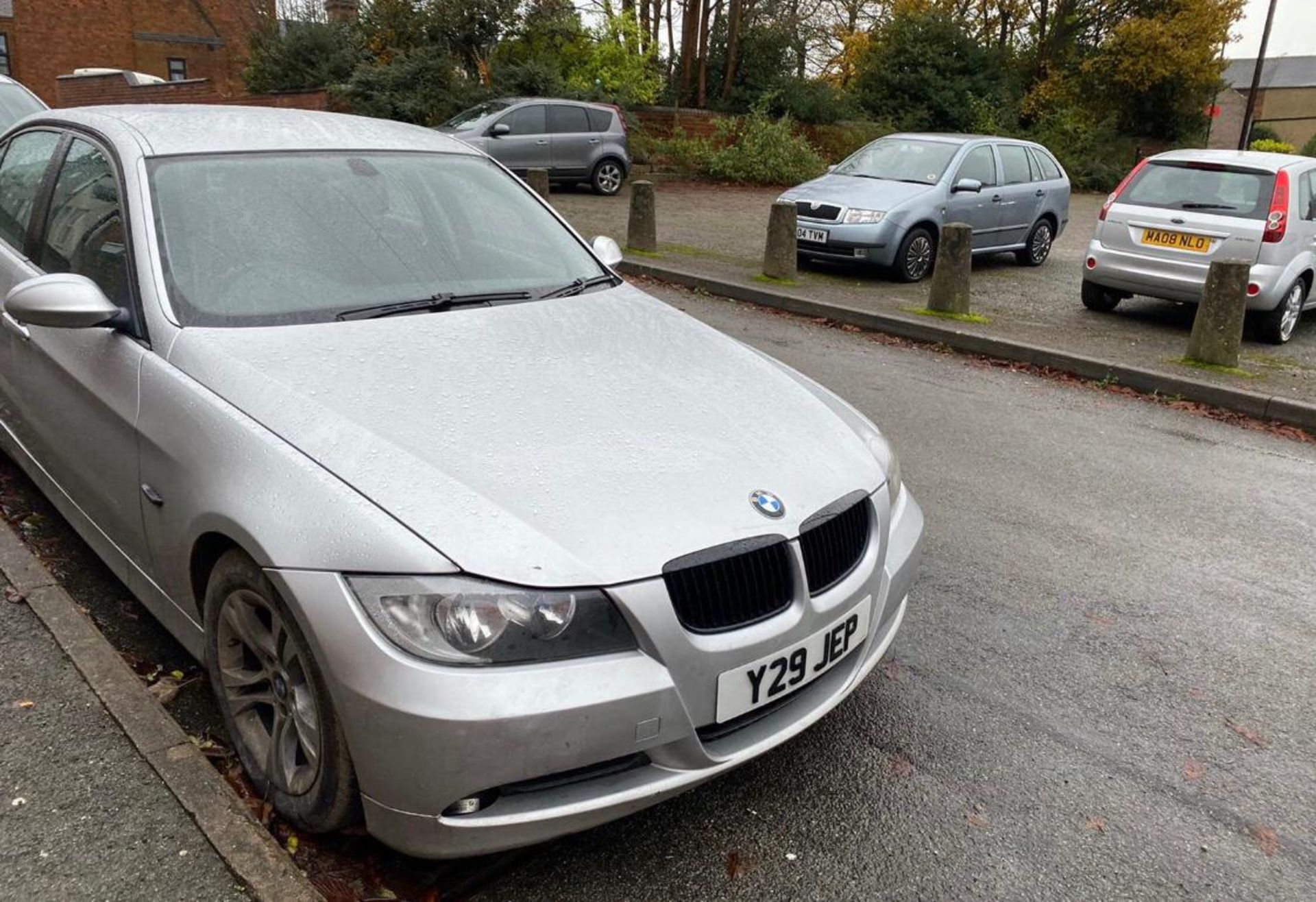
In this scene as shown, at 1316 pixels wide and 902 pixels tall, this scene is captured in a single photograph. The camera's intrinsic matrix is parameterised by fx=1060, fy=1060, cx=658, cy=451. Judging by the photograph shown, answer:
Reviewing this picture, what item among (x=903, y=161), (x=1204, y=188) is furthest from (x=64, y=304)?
(x=903, y=161)

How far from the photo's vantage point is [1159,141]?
3291 centimetres

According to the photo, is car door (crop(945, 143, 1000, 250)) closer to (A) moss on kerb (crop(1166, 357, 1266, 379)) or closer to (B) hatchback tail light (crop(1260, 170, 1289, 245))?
(B) hatchback tail light (crop(1260, 170, 1289, 245))

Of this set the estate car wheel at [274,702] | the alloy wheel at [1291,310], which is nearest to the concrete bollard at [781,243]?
the alloy wheel at [1291,310]

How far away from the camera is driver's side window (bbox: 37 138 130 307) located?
3.38 meters

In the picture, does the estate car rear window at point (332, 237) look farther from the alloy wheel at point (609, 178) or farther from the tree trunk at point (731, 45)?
the tree trunk at point (731, 45)

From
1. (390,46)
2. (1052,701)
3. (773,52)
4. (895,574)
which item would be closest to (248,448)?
(895,574)

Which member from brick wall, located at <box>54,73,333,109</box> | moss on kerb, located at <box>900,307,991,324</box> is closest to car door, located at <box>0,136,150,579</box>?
moss on kerb, located at <box>900,307,991,324</box>

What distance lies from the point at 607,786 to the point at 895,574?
1.11 metres

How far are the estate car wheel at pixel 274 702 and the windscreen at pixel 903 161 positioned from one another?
11.2 metres

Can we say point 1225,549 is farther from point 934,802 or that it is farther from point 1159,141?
point 1159,141

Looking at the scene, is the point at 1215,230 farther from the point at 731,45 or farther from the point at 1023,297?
the point at 731,45

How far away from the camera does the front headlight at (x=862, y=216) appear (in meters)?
12.0

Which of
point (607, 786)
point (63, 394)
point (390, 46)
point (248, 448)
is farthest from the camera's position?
point (390, 46)

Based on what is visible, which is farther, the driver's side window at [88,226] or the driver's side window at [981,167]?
the driver's side window at [981,167]
